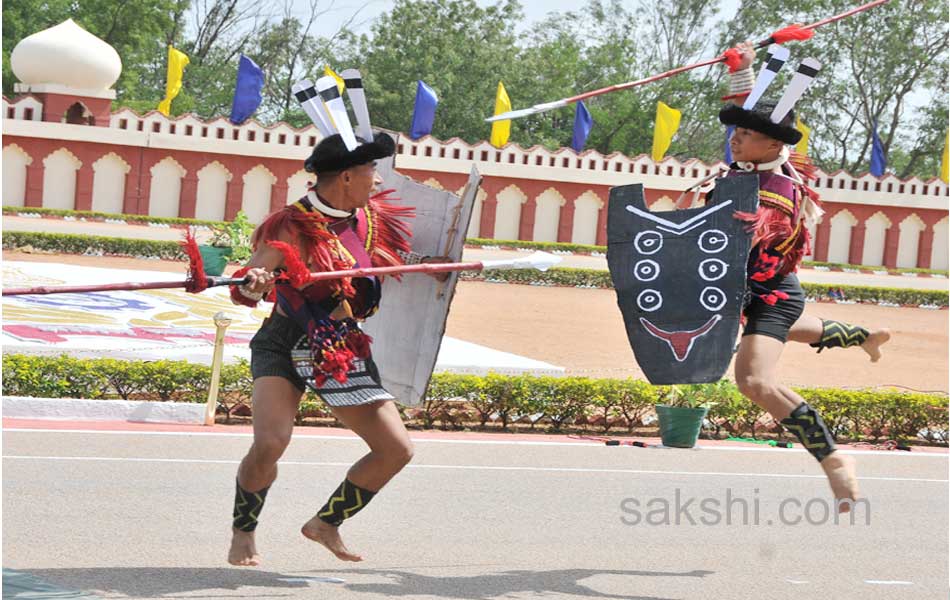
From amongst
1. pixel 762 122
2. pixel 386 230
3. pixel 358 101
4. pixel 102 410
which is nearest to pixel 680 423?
pixel 102 410

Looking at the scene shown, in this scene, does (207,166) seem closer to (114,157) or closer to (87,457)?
(114,157)

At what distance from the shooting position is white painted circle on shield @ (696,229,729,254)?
230 inches

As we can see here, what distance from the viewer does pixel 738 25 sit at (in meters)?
54.8

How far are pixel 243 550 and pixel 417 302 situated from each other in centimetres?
126

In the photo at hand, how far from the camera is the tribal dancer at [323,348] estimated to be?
17.6 feet

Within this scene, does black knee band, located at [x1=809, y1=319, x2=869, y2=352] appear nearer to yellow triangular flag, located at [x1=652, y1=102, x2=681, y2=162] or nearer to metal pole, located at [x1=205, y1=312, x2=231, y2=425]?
metal pole, located at [x1=205, y1=312, x2=231, y2=425]

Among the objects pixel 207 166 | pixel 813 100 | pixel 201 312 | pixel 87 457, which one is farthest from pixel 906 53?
pixel 87 457

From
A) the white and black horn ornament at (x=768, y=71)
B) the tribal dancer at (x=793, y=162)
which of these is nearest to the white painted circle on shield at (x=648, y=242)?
the tribal dancer at (x=793, y=162)

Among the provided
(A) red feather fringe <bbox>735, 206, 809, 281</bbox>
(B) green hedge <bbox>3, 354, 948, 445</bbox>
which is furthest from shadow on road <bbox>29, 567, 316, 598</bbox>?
(B) green hedge <bbox>3, 354, 948, 445</bbox>

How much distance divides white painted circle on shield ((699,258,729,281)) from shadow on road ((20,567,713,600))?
4.32 feet

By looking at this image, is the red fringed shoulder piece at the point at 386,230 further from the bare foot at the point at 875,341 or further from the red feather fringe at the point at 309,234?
the bare foot at the point at 875,341

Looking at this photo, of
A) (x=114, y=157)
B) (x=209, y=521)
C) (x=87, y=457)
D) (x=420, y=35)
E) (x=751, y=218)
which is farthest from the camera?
(x=420, y=35)

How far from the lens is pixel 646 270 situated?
5941 millimetres

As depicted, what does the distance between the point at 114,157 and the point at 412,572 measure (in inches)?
1161
